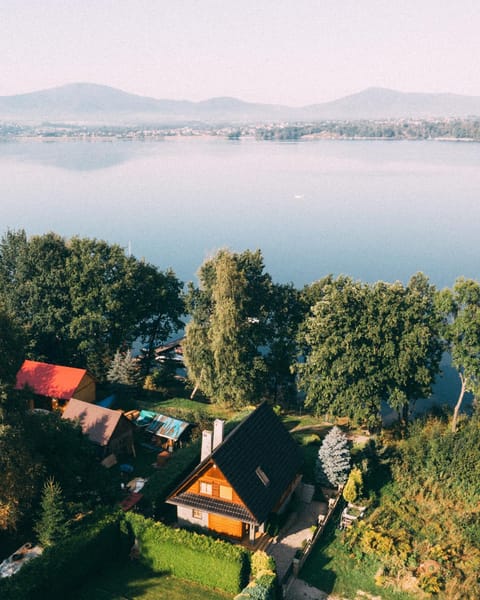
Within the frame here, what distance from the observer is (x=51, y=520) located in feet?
81.0

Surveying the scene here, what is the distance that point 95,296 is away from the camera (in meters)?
45.2

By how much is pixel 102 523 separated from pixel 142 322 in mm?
26237

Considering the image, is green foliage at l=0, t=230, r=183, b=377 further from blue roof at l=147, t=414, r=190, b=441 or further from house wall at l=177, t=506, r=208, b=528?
house wall at l=177, t=506, r=208, b=528

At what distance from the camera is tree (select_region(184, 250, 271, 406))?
39.5m

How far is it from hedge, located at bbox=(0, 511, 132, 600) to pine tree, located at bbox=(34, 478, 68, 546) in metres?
1.17

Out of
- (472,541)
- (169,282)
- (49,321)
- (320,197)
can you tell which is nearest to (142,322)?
(169,282)

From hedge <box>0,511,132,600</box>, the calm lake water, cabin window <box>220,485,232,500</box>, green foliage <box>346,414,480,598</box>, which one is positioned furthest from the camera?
the calm lake water

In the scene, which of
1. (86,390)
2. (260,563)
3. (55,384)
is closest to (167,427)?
(86,390)

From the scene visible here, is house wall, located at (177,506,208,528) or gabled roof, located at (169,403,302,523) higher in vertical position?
gabled roof, located at (169,403,302,523)

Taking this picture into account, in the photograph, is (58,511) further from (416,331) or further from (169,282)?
(169,282)

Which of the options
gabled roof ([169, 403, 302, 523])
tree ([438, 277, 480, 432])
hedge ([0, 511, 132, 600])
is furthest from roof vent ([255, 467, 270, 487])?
tree ([438, 277, 480, 432])

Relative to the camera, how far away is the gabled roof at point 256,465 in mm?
25766

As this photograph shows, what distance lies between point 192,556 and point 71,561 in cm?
491

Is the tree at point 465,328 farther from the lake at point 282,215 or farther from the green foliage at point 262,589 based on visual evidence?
the lake at point 282,215
